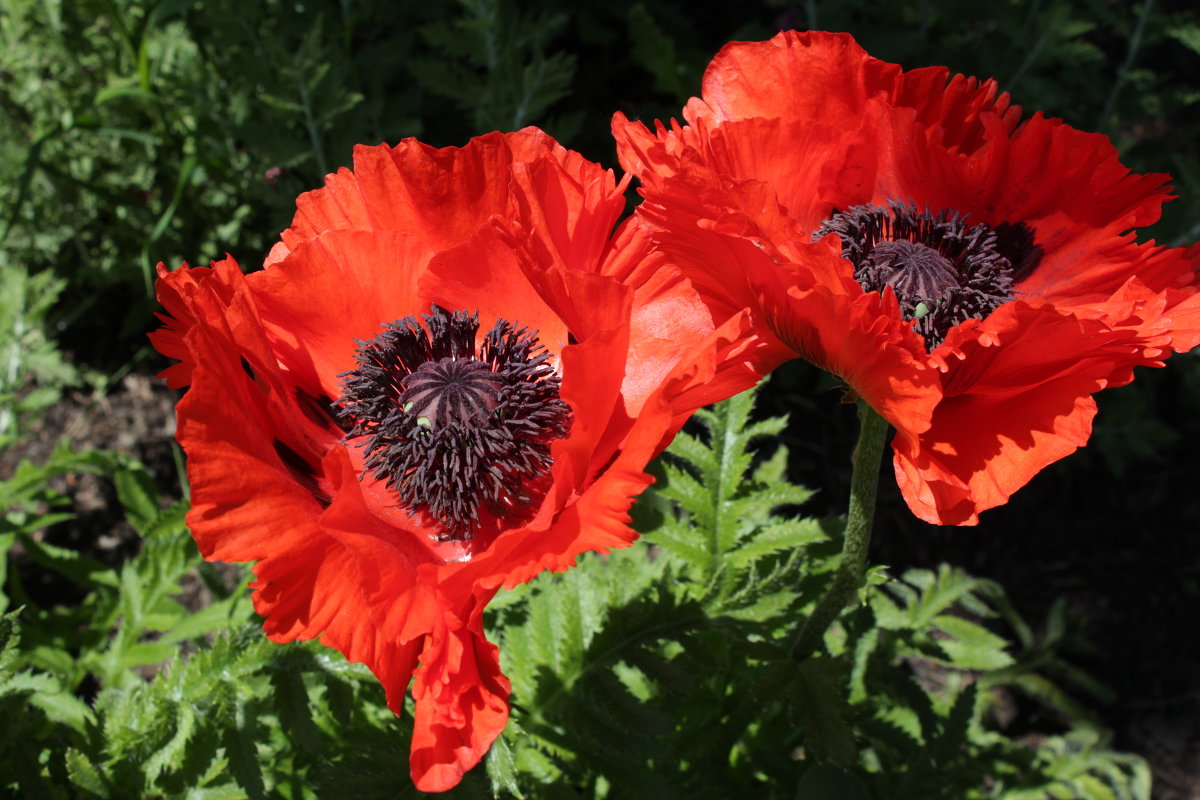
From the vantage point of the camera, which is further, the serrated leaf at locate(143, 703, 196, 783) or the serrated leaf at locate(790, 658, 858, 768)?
the serrated leaf at locate(143, 703, 196, 783)

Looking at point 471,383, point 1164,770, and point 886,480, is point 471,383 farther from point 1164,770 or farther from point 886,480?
point 1164,770

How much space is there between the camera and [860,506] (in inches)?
66.9

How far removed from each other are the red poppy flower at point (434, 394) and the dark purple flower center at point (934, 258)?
1.17ft

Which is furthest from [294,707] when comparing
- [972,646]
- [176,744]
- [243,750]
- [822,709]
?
[972,646]

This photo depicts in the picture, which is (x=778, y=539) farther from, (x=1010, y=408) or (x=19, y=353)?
(x=19, y=353)

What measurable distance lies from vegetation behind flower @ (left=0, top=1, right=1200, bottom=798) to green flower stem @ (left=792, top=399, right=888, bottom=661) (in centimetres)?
19

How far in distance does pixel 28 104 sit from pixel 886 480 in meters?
4.08

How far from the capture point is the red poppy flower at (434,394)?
1.39m

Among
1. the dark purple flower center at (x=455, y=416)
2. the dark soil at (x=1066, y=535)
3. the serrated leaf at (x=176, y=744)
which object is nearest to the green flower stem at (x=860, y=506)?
the dark purple flower center at (x=455, y=416)

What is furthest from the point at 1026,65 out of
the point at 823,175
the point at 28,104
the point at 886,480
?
the point at 28,104

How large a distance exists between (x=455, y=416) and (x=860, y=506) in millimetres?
711

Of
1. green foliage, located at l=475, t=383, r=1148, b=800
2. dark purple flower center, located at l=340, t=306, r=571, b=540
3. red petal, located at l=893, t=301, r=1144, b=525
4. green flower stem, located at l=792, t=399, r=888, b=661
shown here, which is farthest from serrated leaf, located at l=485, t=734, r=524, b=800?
red petal, located at l=893, t=301, r=1144, b=525

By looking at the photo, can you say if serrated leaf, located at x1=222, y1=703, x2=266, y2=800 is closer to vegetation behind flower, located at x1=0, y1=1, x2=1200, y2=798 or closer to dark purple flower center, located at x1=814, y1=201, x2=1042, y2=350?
vegetation behind flower, located at x1=0, y1=1, x2=1200, y2=798

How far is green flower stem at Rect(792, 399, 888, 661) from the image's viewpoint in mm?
1651
